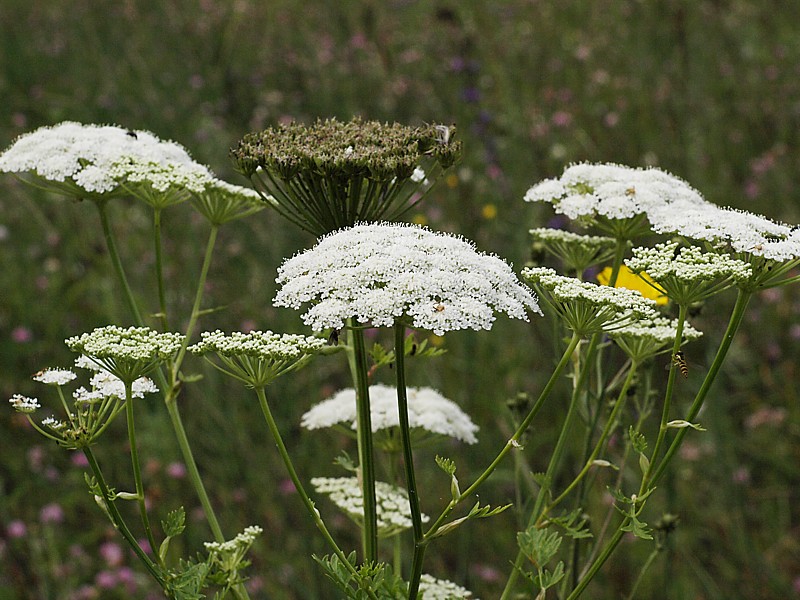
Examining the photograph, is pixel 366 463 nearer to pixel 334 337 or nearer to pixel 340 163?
pixel 334 337

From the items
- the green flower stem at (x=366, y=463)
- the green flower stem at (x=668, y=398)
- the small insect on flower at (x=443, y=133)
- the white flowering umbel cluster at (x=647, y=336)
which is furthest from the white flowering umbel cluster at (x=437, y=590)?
the small insect on flower at (x=443, y=133)

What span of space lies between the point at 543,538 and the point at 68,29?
394 inches

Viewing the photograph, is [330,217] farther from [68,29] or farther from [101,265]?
[68,29]

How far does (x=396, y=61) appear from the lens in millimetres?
9188

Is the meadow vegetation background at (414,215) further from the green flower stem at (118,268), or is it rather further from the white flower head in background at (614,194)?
the green flower stem at (118,268)

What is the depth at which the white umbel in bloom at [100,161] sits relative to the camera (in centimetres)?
259

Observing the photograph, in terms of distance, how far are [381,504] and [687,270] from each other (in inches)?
47.7

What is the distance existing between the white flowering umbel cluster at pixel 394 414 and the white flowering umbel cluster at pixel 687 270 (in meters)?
1.04

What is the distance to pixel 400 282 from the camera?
1.97 metres

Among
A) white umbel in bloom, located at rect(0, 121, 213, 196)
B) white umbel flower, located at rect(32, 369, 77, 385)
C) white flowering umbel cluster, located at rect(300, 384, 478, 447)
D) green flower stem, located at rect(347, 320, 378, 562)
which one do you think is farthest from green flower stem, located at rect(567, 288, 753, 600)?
white umbel in bloom, located at rect(0, 121, 213, 196)

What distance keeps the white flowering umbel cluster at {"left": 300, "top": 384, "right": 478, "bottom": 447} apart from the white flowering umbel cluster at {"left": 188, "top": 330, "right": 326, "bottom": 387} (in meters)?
0.89

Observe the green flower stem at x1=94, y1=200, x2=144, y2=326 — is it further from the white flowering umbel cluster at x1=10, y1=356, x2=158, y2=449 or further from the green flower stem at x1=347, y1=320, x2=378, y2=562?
the green flower stem at x1=347, y1=320, x2=378, y2=562

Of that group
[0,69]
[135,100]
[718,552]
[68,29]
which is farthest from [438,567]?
[68,29]

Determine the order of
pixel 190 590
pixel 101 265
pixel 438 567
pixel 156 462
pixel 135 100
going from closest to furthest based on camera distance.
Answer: pixel 190 590, pixel 438 567, pixel 156 462, pixel 101 265, pixel 135 100
